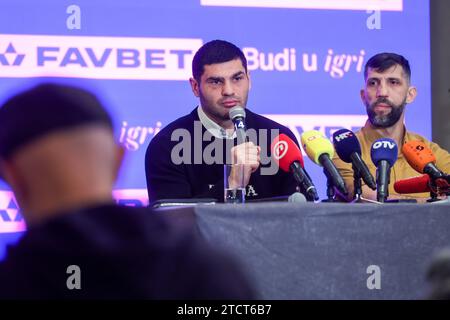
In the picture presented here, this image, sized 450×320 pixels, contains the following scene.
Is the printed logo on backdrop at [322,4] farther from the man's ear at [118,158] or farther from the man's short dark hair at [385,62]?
the man's ear at [118,158]

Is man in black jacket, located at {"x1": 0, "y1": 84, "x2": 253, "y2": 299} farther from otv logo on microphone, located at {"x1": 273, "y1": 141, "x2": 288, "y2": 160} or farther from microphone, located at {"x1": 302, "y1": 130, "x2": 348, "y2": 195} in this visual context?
otv logo on microphone, located at {"x1": 273, "y1": 141, "x2": 288, "y2": 160}

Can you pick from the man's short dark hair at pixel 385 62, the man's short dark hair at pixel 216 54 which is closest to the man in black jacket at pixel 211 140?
the man's short dark hair at pixel 216 54

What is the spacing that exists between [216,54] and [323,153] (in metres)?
1.33

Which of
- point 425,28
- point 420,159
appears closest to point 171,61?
point 425,28

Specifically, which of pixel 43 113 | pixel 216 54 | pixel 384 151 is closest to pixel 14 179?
pixel 43 113

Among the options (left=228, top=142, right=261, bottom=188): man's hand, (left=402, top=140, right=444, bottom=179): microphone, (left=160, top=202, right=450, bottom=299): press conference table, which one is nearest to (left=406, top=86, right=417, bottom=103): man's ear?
(left=402, top=140, right=444, bottom=179): microphone

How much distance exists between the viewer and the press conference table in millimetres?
2385

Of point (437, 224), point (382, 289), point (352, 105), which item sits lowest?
point (382, 289)

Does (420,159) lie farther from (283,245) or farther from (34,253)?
(34,253)

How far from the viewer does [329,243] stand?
2438 millimetres

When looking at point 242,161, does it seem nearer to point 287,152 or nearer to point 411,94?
point 287,152

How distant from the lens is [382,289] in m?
2.45

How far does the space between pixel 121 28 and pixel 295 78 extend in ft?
3.16
